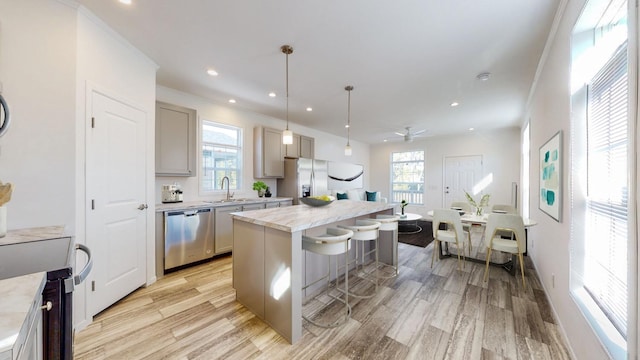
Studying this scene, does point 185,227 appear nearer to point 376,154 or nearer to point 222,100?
point 222,100

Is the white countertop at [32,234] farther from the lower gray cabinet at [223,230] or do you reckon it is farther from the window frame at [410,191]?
the window frame at [410,191]

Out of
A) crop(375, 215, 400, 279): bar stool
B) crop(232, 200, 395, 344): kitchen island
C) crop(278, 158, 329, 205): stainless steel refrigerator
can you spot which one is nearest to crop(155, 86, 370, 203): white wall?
crop(278, 158, 329, 205): stainless steel refrigerator

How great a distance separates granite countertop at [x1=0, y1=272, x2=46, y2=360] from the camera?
502 mm

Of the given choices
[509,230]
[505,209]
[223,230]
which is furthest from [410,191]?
[223,230]

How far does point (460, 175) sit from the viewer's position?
6719 millimetres

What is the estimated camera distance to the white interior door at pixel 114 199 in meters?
2.03

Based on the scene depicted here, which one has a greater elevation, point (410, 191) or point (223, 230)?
point (410, 191)

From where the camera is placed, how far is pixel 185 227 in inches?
123

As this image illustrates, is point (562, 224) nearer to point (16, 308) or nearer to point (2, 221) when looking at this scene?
point (16, 308)

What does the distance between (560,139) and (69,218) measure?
396cm

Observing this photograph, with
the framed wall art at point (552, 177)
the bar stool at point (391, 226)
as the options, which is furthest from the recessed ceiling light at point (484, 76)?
the bar stool at point (391, 226)

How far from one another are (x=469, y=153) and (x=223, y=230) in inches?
263

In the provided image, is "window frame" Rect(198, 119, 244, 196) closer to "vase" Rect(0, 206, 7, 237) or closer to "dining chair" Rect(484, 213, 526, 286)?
"vase" Rect(0, 206, 7, 237)

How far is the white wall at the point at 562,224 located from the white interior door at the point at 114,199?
3.59 metres
